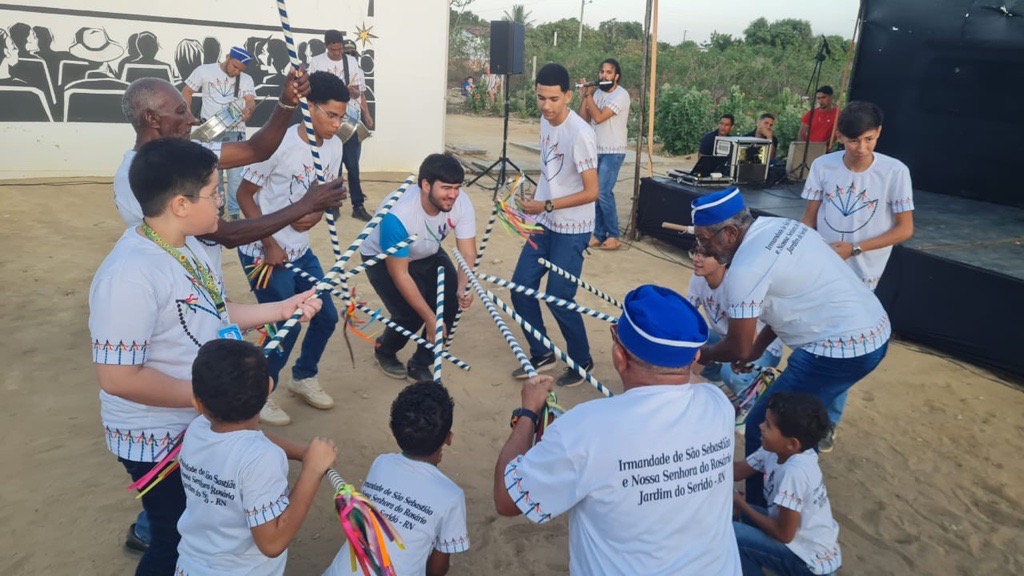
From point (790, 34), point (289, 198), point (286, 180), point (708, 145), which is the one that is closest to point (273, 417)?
point (289, 198)

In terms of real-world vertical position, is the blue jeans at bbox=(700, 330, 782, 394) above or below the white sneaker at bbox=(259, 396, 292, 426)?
above

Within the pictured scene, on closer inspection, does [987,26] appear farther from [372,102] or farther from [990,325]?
[372,102]

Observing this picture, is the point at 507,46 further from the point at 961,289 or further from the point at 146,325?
the point at 146,325

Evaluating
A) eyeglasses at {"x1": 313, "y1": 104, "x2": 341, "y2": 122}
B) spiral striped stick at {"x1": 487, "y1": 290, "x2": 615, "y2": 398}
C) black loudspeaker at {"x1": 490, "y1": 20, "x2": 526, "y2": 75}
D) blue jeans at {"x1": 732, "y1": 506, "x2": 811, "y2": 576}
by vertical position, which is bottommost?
blue jeans at {"x1": 732, "y1": 506, "x2": 811, "y2": 576}

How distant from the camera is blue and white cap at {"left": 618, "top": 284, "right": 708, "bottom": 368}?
90.4 inches

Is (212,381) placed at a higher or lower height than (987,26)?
lower

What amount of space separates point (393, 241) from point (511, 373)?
1727mm

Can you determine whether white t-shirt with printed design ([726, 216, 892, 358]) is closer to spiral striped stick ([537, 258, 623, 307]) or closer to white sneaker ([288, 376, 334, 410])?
spiral striped stick ([537, 258, 623, 307])

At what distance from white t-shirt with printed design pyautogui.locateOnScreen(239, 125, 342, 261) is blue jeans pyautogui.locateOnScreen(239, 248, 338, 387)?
0.13 metres

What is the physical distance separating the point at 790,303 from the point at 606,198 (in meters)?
6.29

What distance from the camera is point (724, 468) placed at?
93.5 inches

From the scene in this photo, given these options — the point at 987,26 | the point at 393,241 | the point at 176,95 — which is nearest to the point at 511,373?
the point at 393,241

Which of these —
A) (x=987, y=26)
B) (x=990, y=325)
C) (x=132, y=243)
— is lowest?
(x=990, y=325)

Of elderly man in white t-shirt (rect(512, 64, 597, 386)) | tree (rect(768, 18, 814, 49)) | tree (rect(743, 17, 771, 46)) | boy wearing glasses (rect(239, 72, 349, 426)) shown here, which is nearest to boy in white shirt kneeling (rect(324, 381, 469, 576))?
boy wearing glasses (rect(239, 72, 349, 426))
